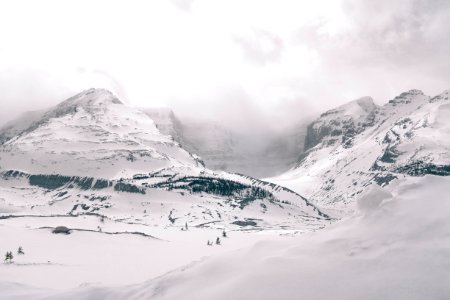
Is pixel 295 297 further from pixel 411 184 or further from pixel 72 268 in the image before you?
pixel 72 268

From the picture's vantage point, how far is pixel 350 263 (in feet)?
87.5

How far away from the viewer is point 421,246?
85.9 feet

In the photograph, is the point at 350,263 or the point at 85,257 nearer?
the point at 350,263

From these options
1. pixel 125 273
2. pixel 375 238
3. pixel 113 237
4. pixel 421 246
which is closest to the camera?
pixel 421 246

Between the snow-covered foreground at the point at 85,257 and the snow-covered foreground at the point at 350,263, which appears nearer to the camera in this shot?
the snow-covered foreground at the point at 350,263

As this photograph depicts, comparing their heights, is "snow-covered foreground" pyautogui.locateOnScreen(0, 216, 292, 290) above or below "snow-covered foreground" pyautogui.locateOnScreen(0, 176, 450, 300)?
above

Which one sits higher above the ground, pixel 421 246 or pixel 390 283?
pixel 421 246

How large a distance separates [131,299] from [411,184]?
18.2m

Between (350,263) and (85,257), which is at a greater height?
(85,257)

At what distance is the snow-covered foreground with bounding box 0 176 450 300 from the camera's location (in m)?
24.7

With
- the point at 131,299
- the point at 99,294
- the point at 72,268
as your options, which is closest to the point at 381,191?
the point at 131,299

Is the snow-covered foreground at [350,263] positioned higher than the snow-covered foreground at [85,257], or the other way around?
the snow-covered foreground at [85,257]

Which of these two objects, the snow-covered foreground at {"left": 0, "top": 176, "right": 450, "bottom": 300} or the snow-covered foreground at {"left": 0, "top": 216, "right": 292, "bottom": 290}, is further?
the snow-covered foreground at {"left": 0, "top": 216, "right": 292, "bottom": 290}

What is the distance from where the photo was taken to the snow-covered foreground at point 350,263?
2467 centimetres
